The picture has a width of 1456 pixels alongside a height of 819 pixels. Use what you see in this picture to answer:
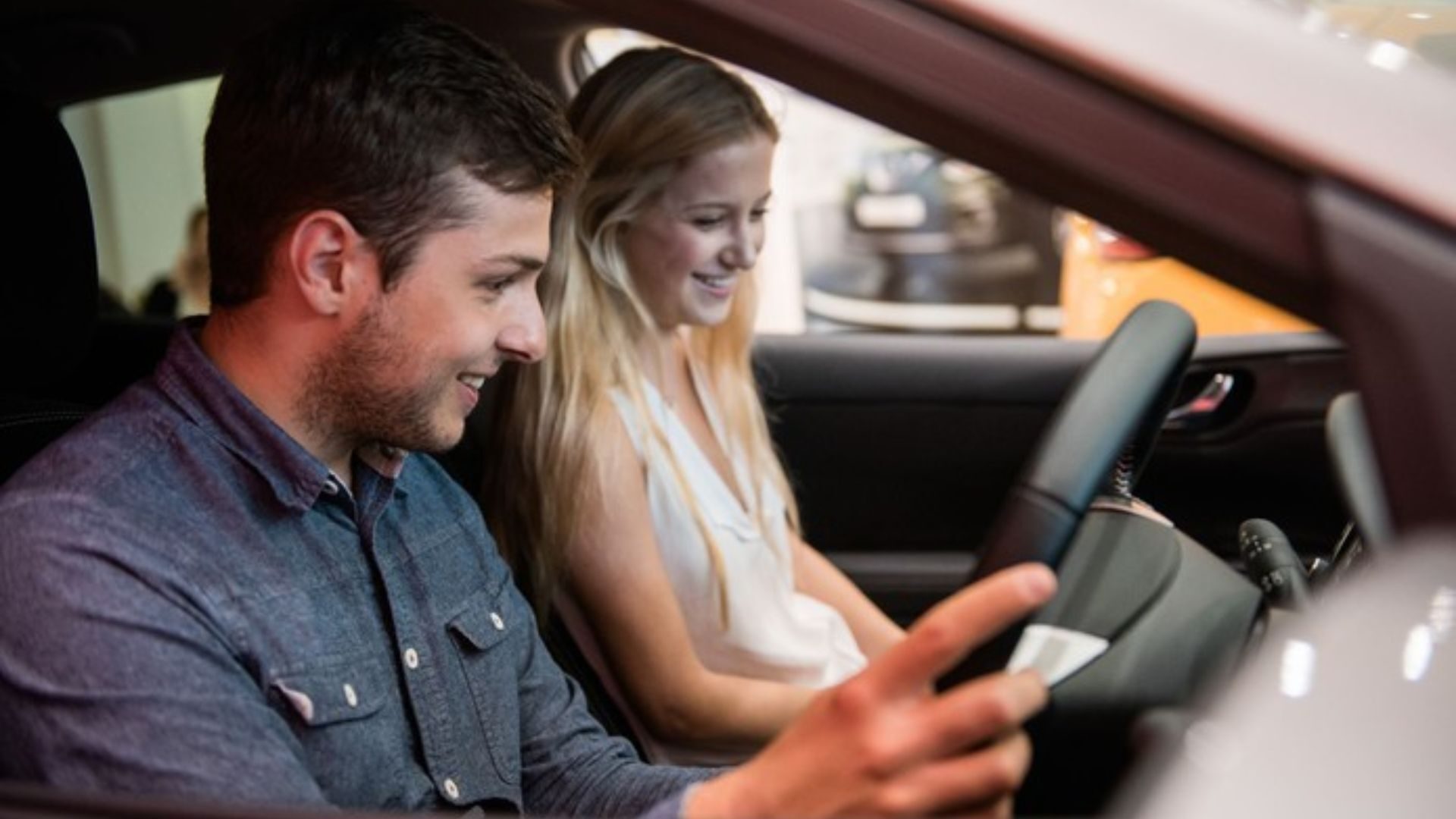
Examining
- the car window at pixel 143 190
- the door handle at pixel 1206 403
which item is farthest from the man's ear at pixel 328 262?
the car window at pixel 143 190

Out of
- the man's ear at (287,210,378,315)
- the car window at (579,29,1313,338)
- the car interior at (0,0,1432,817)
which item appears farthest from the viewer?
the car window at (579,29,1313,338)

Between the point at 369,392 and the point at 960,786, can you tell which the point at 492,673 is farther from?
the point at 960,786

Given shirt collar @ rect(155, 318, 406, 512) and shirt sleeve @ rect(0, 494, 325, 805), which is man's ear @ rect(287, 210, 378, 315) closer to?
shirt collar @ rect(155, 318, 406, 512)

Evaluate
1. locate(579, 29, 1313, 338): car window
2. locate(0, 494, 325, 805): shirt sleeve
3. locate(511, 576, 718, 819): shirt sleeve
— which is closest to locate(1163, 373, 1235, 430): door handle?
locate(511, 576, 718, 819): shirt sleeve

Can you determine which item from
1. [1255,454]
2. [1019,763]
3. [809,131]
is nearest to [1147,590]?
[1019,763]

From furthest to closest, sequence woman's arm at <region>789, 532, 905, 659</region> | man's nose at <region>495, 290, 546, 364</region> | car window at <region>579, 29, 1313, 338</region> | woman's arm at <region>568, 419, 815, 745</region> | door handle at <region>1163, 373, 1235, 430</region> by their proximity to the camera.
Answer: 1. car window at <region>579, 29, 1313, 338</region>
2. door handle at <region>1163, 373, 1235, 430</region>
3. woman's arm at <region>789, 532, 905, 659</region>
4. woman's arm at <region>568, 419, 815, 745</region>
5. man's nose at <region>495, 290, 546, 364</region>

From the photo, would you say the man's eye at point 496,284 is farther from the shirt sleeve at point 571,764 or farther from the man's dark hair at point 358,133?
the shirt sleeve at point 571,764

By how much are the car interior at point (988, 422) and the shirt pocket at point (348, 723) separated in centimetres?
34

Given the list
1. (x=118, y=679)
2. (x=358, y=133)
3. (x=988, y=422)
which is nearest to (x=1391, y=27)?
(x=358, y=133)

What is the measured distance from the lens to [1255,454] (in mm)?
3082

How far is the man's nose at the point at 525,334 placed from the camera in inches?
67.6

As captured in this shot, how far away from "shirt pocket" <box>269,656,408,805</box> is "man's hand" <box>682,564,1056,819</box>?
44 centimetres

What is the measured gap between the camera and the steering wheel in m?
1.17

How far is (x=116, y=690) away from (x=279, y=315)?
1.27 ft
